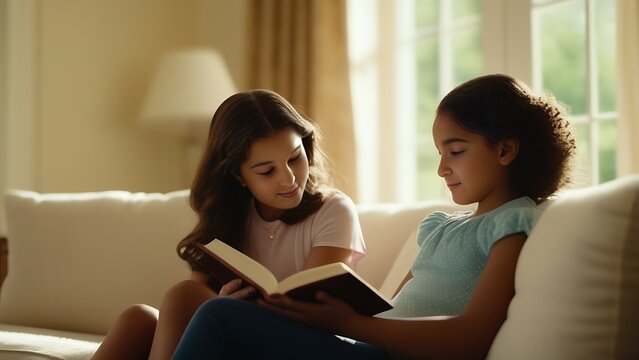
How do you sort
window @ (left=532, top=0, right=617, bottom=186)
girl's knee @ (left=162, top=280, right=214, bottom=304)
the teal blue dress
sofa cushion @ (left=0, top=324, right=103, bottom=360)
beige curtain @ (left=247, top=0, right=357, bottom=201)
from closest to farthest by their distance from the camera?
the teal blue dress
girl's knee @ (left=162, top=280, right=214, bottom=304)
sofa cushion @ (left=0, top=324, right=103, bottom=360)
window @ (left=532, top=0, right=617, bottom=186)
beige curtain @ (left=247, top=0, right=357, bottom=201)

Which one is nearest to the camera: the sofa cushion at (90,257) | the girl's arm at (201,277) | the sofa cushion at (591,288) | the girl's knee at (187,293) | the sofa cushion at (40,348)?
the sofa cushion at (591,288)

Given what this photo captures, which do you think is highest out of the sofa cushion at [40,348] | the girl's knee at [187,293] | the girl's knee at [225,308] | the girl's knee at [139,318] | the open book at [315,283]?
the open book at [315,283]

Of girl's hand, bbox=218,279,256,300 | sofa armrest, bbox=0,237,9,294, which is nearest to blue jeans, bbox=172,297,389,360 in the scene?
girl's hand, bbox=218,279,256,300

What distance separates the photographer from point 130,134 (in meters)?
4.26

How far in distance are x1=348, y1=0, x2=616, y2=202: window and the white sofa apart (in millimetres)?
886

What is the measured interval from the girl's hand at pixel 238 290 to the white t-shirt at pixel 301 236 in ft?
1.14

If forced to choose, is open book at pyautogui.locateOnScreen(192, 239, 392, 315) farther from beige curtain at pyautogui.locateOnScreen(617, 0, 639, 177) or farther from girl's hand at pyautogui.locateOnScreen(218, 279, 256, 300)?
beige curtain at pyautogui.locateOnScreen(617, 0, 639, 177)

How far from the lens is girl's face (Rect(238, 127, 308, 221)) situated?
1889mm

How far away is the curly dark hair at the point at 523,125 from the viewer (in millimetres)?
1559

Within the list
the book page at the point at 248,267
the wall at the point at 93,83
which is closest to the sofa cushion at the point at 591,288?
the book page at the point at 248,267

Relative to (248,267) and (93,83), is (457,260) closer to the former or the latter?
(248,267)

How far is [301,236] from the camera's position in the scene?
2021 millimetres

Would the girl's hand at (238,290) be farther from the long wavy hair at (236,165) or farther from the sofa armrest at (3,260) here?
the sofa armrest at (3,260)

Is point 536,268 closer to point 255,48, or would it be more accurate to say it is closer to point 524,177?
point 524,177
